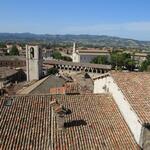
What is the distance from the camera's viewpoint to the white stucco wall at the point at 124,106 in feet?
54.5

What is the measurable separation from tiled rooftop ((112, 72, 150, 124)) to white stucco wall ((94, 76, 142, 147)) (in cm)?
31

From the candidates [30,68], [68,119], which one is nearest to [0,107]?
[68,119]

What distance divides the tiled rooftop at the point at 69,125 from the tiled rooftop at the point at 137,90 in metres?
1.71

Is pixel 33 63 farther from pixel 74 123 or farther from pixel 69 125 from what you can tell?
pixel 69 125

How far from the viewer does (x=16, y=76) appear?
8238cm

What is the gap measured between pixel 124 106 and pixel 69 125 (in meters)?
4.08

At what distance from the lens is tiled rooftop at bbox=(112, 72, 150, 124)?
56.0ft

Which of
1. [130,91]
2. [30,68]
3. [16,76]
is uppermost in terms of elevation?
[130,91]

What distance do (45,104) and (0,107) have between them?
3274mm

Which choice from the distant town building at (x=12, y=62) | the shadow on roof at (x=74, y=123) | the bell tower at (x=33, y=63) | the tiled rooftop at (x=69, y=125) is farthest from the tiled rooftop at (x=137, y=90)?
the distant town building at (x=12, y=62)

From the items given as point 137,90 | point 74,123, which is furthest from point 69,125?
point 137,90

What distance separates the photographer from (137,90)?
1942 cm

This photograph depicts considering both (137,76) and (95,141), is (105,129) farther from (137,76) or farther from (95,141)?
(137,76)

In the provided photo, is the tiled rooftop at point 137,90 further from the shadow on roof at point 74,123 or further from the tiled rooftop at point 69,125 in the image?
the shadow on roof at point 74,123
